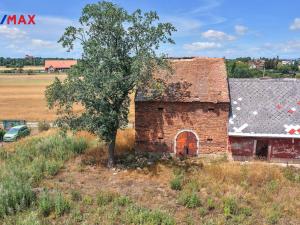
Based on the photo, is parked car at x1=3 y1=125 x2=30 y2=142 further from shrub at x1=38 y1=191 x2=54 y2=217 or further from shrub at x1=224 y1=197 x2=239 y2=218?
shrub at x1=224 y1=197 x2=239 y2=218

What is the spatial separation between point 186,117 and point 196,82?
2442 mm

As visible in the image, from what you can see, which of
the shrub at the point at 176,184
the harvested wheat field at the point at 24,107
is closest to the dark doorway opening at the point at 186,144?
the shrub at the point at 176,184

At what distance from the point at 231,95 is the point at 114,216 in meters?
12.1

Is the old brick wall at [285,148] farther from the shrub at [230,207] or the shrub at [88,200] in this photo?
the shrub at [88,200]

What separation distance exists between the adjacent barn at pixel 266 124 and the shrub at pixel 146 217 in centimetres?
835

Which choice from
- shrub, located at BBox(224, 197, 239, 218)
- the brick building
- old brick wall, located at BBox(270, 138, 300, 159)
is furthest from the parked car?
old brick wall, located at BBox(270, 138, 300, 159)

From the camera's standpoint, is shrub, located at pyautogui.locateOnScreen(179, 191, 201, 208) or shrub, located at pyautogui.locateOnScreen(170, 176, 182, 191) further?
shrub, located at pyautogui.locateOnScreen(170, 176, 182, 191)

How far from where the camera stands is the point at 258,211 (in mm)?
11844

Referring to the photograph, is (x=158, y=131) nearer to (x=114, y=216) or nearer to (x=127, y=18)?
(x=127, y=18)

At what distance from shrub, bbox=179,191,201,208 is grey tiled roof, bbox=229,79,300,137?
639 centimetres

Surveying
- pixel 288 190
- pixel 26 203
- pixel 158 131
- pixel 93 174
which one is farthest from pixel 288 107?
pixel 26 203

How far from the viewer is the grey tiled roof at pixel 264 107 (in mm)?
17578

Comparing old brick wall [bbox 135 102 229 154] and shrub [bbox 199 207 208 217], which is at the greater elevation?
old brick wall [bbox 135 102 229 154]

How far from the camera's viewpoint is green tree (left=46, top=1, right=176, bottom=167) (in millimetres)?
14664
